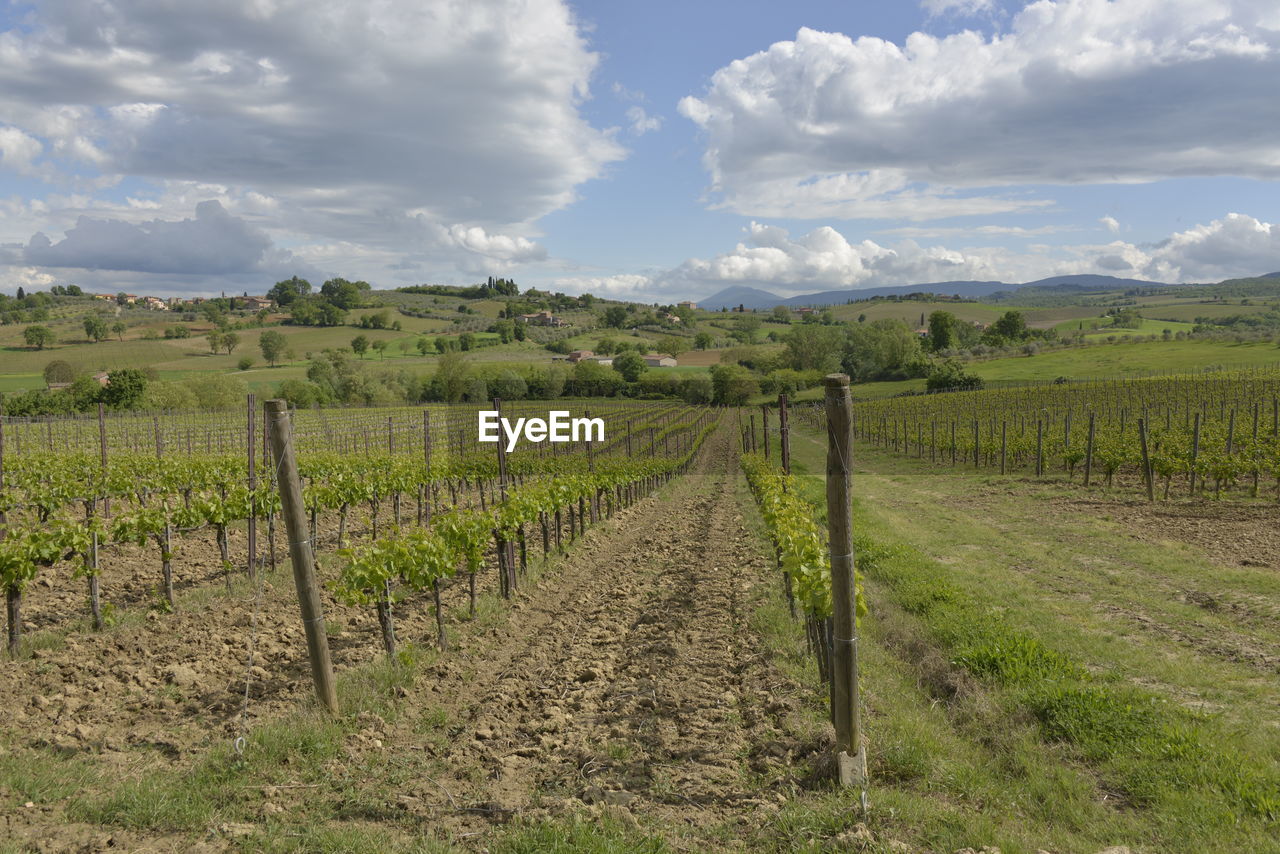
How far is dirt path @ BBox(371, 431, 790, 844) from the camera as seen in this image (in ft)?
15.3

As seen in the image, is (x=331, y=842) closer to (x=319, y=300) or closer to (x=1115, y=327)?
(x=1115, y=327)

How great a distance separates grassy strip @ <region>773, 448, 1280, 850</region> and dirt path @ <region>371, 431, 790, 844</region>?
2.05m

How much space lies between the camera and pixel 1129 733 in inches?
203

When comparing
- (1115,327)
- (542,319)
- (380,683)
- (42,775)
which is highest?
(542,319)

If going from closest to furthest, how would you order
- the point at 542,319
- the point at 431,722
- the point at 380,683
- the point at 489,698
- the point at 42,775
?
the point at 42,775, the point at 431,722, the point at 489,698, the point at 380,683, the point at 542,319

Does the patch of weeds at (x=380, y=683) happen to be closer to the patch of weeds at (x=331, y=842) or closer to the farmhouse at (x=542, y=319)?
the patch of weeds at (x=331, y=842)

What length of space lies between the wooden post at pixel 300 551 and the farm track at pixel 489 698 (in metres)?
0.47

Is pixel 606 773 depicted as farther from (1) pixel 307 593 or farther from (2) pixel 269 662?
(2) pixel 269 662

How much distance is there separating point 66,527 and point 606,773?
682 cm

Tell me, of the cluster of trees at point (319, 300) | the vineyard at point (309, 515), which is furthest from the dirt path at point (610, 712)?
the cluster of trees at point (319, 300)

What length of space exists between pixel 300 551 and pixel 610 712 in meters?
2.90

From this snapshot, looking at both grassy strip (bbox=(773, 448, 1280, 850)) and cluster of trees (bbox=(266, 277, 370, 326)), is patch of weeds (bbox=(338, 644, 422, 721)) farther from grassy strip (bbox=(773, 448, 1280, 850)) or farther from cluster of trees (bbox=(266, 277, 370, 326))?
cluster of trees (bbox=(266, 277, 370, 326))

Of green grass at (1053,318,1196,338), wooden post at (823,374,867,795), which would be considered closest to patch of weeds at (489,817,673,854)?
wooden post at (823,374,867,795)

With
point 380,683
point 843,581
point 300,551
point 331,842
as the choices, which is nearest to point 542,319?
point 380,683
